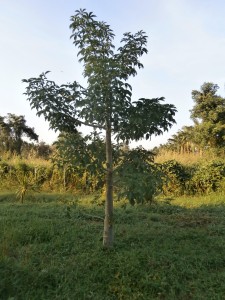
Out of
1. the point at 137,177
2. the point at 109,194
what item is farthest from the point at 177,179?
the point at 137,177

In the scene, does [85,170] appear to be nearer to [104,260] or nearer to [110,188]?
[110,188]

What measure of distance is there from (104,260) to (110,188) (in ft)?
2.79

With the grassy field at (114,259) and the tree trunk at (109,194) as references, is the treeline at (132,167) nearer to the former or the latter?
the tree trunk at (109,194)

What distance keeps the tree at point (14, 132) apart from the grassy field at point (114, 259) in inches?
870

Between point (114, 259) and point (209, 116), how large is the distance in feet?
37.6

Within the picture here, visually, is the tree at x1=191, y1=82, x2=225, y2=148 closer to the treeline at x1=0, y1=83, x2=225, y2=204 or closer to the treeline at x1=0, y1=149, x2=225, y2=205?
the treeline at x1=0, y1=83, x2=225, y2=204

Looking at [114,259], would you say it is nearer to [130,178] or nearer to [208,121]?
[130,178]

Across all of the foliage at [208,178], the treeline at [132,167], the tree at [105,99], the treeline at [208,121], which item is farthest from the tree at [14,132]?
the tree at [105,99]

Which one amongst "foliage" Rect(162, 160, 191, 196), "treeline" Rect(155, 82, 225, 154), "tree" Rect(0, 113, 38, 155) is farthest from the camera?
"tree" Rect(0, 113, 38, 155)

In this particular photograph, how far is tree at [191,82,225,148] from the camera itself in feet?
44.9

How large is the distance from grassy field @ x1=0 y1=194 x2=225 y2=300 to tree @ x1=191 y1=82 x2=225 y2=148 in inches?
331

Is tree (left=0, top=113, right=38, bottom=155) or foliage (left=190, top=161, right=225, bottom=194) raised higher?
tree (left=0, top=113, right=38, bottom=155)

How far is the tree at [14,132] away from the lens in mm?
26719

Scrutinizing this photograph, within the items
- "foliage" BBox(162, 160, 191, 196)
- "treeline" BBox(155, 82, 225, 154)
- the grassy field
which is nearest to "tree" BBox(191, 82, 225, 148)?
"treeline" BBox(155, 82, 225, 154)
